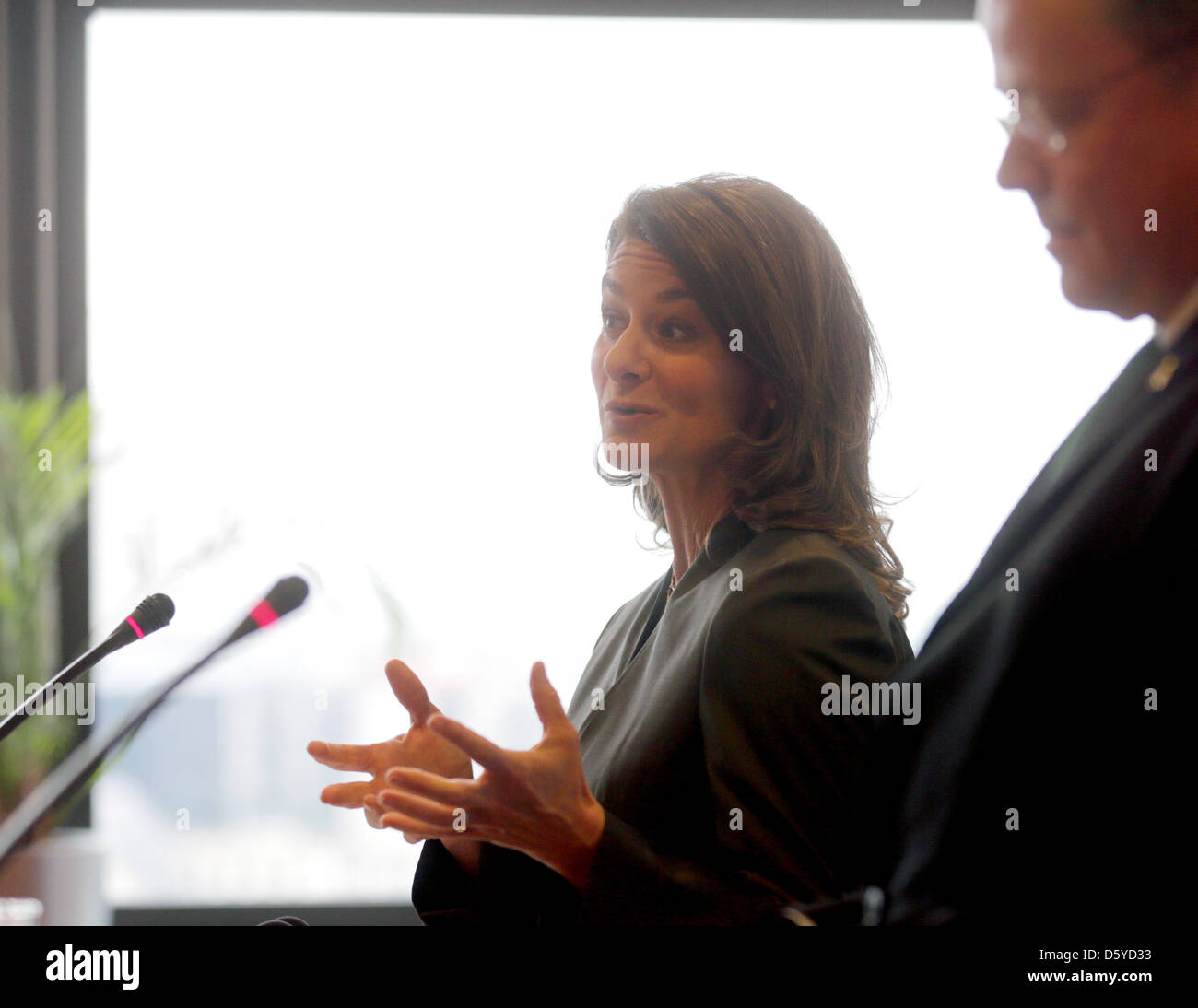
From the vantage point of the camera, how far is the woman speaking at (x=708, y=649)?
0.92 metres

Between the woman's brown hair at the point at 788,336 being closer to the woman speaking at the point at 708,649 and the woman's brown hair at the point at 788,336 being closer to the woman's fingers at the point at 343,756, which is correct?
the woman speaking at the point at 708,649

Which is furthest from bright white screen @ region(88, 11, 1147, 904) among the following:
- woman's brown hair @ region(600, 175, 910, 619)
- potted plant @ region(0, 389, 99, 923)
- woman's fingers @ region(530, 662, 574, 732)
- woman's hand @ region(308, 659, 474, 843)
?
woman's fingers @ region(530, 662, 574, 732)

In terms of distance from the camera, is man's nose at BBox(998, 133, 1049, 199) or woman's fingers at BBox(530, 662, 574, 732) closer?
man's nose at BBox(998, 133, 1049, 199)

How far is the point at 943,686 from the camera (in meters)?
0.70

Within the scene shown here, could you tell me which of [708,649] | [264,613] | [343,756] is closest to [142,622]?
[264,613]

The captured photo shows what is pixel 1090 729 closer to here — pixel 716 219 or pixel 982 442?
pixel 716 219

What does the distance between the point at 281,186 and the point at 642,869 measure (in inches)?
72.9

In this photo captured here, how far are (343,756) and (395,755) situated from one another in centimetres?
6

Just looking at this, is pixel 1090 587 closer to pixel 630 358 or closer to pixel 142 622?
pixel 630 358

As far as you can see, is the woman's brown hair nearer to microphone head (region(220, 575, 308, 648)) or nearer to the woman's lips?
the woman's lips

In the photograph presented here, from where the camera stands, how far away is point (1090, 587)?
2.10 ft

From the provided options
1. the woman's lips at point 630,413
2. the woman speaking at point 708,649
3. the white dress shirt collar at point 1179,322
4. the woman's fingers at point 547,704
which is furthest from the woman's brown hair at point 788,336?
the white dress shirt collar at point 1179,322

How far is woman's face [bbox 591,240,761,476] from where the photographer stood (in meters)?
1.20
